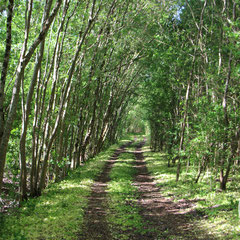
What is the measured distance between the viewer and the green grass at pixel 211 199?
8082 millimetres

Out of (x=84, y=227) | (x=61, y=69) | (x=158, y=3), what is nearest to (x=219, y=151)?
(x=84, y=227)

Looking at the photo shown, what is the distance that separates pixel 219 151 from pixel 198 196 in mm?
2374

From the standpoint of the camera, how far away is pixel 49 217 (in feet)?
29.1

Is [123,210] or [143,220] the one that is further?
[123,210]

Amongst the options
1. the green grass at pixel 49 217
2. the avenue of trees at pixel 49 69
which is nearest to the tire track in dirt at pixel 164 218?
the green grass at pixel 49 217

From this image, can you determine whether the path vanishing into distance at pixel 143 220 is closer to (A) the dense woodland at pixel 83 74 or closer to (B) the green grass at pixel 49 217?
(B) the green grass at pixel 49 217

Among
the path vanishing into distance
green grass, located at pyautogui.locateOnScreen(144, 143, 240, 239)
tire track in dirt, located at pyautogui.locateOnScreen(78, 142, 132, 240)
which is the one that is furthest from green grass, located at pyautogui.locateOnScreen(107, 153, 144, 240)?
green grass, located at pyautogui.locateOnScreen(144, 143, 240, 239)

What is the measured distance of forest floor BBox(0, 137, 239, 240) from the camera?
7789mm

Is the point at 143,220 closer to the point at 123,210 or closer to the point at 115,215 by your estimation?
the point at 115,215

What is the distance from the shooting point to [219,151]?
1225cm

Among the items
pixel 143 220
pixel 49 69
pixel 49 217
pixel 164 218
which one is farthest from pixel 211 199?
pixel 49 69

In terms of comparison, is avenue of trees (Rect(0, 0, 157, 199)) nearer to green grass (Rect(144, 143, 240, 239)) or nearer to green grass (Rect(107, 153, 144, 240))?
green grass (Rect(107, 153, 144, 240))

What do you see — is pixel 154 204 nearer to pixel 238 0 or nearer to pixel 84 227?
pixel 84 227

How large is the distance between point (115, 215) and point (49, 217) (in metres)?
2.46
